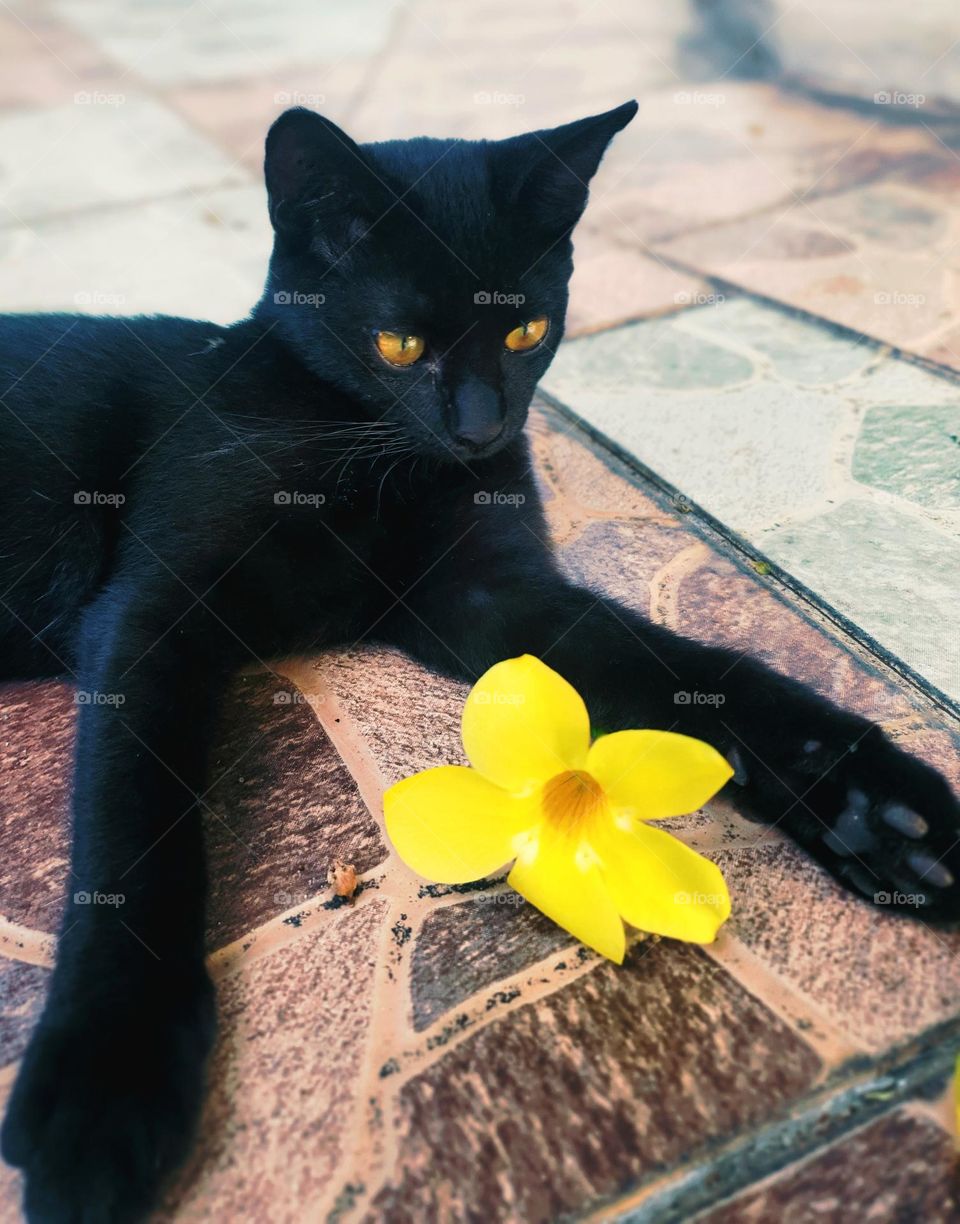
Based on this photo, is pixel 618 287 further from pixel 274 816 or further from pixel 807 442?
pixel 274 816

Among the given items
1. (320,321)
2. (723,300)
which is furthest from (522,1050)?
(723,300)

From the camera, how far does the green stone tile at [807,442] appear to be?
4.99 feet

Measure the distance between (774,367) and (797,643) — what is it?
0.89 m

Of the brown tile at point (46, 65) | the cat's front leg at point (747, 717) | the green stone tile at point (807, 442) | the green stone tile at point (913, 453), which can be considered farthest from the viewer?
the brown tile at point (46, 65)

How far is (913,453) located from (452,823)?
4.03ft

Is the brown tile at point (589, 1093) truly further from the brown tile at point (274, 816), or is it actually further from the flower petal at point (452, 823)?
the brown tile at point (274, 816)

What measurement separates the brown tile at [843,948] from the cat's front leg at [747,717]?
1.0 inches

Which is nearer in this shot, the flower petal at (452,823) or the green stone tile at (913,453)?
the flower petal at (452,823)

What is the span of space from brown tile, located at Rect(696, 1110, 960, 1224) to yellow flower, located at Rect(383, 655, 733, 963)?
0.66 feet

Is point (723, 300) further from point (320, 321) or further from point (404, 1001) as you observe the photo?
point (404, 1001)

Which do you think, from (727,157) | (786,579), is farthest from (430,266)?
(727,157)

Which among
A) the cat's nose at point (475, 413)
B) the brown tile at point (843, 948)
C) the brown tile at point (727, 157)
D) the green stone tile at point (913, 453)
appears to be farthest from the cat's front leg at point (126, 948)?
the brown tile at point (727, 157)

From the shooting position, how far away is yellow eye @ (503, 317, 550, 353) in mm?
1456

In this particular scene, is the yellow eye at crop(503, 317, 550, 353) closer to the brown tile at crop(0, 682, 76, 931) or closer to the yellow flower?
the yellow flower
